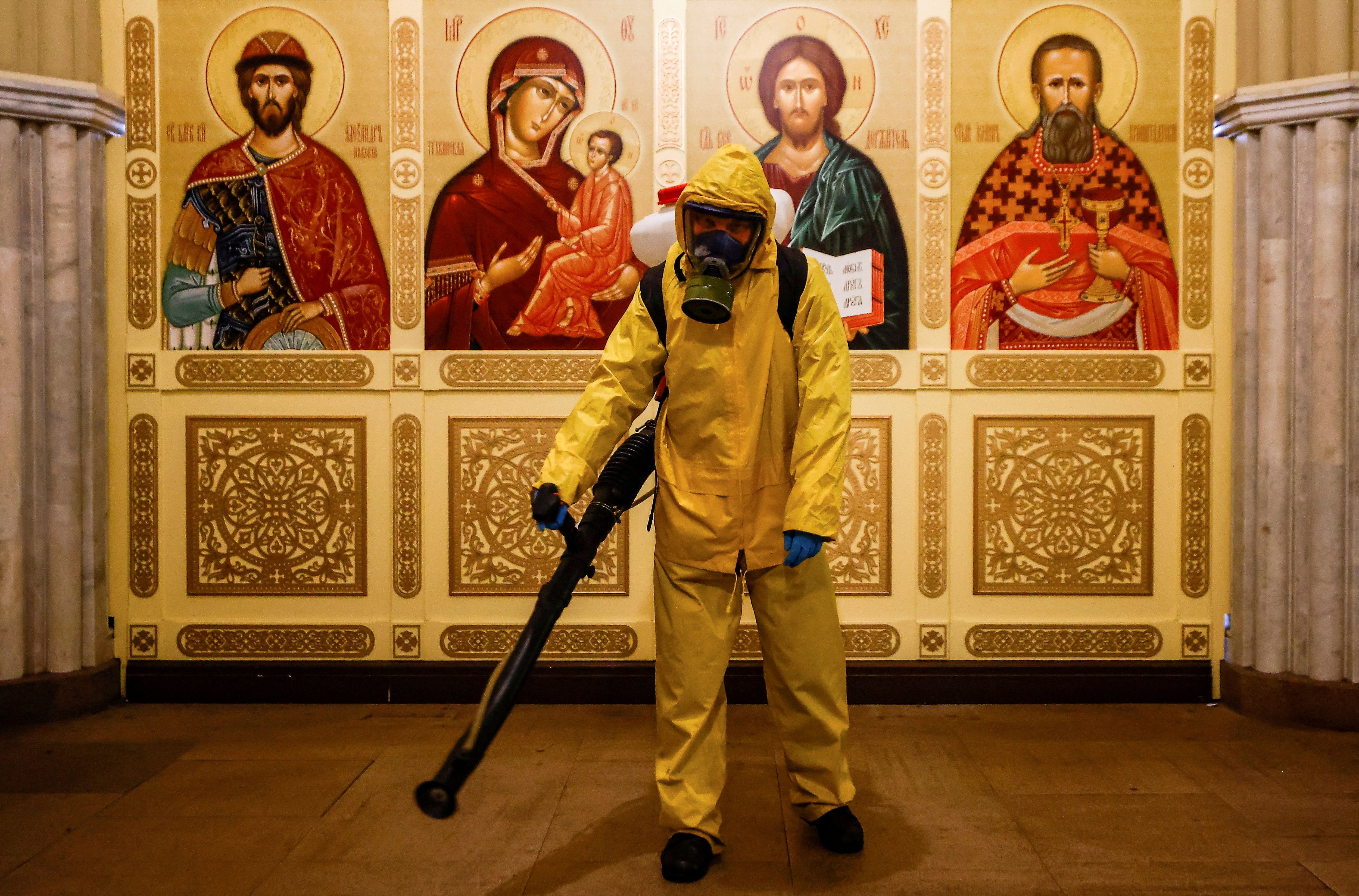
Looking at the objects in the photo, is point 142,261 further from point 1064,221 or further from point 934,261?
point 1064,221

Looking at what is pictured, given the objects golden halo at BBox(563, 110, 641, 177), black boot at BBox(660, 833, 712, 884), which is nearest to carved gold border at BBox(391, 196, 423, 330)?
golden halo at BBox(563, 110, 641, 177)

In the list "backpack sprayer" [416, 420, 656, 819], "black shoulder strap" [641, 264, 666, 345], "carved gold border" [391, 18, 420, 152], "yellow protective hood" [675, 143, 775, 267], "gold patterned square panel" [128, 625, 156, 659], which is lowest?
"gold patterned square panel" [128, 625, 156, 659]

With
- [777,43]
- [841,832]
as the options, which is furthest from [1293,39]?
[841,832]

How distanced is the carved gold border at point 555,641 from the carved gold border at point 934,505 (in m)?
1.18

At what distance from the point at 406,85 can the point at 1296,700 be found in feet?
13.1

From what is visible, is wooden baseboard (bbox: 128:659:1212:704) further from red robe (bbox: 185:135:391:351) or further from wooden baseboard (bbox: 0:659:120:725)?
red robe (bbox: 185:135:391:351)

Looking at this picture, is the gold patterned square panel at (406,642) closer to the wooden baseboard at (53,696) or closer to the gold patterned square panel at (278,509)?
the gold patterned square panel at (278,509)

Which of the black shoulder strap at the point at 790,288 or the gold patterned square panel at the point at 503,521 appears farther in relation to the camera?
the gold patterned square panel at the point at 503,521

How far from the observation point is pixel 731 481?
2.19 m

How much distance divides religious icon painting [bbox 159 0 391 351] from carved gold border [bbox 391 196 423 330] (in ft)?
0.16

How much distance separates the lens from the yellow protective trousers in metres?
2.17

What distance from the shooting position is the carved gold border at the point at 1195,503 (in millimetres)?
3457

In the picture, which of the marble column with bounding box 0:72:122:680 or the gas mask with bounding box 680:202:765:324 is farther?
the marble column with bounding box 0:72:122:680

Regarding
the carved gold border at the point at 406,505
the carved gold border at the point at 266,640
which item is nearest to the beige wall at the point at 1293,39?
the carved gold border at the point at 406,505
